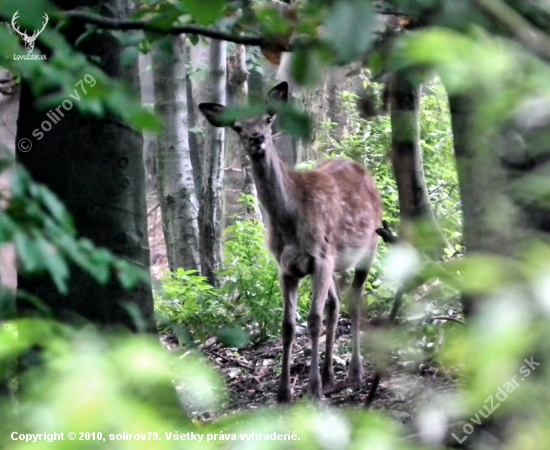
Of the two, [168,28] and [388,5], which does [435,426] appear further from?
[168,28]

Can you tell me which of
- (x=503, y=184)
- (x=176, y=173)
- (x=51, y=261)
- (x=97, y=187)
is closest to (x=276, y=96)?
(x=503, y=184)

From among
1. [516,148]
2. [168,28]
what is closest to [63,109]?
[168,28]

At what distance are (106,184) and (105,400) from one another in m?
4.37

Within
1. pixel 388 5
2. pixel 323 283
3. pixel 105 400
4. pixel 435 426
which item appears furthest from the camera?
pixel 323 283

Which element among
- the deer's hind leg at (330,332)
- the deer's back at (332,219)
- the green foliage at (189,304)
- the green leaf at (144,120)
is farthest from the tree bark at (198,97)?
the green leaf at (144,120)

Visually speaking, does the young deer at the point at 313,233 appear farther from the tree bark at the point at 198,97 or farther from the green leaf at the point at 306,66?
the green leaf at the point at 306,66

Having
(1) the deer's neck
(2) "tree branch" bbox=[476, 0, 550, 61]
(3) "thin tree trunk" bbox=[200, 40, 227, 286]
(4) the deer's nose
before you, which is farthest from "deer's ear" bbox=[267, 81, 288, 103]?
(3) "thin tree trunk" bbox=[200, 40, 227, 286]

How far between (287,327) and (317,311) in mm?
349

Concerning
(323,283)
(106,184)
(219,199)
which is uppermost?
(106,184)

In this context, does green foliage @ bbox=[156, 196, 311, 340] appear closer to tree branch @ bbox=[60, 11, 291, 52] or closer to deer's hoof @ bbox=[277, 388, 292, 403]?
deer's hoof @ bbox=[277, 388, 292, 403]

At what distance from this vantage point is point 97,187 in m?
5.27

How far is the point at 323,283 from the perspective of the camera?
8867 millimetres

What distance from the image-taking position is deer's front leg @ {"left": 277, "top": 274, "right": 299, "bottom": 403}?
819 centimetres

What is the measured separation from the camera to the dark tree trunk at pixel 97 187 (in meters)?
5.18
